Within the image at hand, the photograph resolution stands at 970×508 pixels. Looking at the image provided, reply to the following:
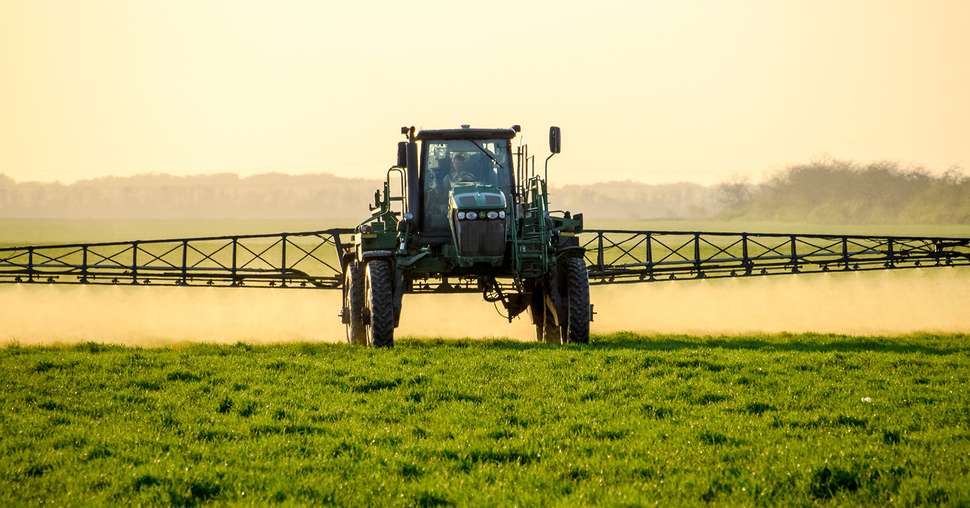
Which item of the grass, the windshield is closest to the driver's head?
the windshield

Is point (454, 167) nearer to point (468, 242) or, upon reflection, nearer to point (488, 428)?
point (468, 242)

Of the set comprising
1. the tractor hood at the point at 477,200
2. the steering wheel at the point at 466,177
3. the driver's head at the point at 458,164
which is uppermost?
the driver's head at the point at 458,164

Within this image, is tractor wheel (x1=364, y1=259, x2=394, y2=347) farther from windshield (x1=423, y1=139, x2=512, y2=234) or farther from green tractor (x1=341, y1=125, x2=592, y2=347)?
windshield (x1=423, y1=139, x2=512, y2=234)

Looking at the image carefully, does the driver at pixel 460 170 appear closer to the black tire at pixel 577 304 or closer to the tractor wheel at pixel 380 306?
the tractor wheel at pixel 380 306

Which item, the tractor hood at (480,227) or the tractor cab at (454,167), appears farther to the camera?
the tractor cab at (454,167)

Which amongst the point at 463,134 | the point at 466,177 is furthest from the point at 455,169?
the point at 463,134

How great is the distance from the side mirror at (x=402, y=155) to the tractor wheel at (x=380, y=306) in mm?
1922

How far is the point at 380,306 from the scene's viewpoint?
62.2 feet

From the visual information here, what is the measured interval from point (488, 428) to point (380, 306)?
7.94m

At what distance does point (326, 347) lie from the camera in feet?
63.7

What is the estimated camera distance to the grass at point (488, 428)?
901 centimetres

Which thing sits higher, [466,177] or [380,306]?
[466,177]

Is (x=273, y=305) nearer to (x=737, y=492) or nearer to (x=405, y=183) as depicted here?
(x=405, y=183)

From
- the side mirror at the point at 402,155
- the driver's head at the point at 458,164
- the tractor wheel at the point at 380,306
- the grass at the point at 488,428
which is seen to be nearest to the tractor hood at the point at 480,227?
the side mirror at the point at 402,155
